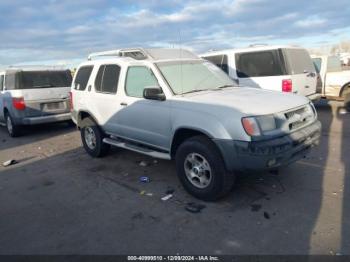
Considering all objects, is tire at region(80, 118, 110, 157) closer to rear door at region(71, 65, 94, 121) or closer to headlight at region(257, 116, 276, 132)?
rear door at region(71, 65, 94, 121)

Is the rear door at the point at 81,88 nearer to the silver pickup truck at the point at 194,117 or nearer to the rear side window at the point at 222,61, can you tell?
the silver pickup truck at the point at 194,117

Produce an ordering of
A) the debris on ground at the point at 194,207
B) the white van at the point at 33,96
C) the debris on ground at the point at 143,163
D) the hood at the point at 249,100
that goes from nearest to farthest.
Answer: the hood at the point at 249,100
the debris on ground at the point at 194,207
the debris on ground at the point at 143,163
the white van at the point at 33,96

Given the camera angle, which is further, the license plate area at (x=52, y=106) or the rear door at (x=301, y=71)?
the license plate area at (x=52, y=106)

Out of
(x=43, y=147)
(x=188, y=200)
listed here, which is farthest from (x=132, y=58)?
(x=43, y=147)

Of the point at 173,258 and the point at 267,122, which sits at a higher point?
the point at 267,122

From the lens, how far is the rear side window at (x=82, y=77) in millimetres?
6641

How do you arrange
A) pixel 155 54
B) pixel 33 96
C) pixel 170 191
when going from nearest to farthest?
pixel 170 191
pixel 155 54
pixel 33 96

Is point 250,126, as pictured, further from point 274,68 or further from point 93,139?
point 274,68

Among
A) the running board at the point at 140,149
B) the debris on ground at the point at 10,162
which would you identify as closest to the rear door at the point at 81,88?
the running board at the point at 140,149

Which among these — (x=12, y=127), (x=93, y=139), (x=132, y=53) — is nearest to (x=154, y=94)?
(x=132, y=53)

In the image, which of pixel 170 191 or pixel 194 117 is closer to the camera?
pixel 194 117

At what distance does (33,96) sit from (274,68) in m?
6.59

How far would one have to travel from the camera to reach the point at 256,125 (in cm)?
377

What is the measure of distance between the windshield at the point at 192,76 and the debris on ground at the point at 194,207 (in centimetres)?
161
